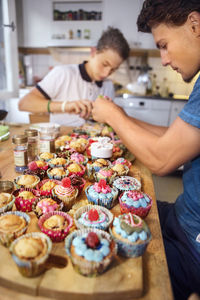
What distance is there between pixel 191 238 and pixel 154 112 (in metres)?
3.11

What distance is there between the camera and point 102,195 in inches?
34.6

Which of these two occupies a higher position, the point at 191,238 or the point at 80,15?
the point at 80,15

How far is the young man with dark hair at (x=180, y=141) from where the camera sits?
82 centimetres

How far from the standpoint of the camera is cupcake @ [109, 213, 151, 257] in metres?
0.64

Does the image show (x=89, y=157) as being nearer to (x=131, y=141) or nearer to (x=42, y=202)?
(x=131, y=141)

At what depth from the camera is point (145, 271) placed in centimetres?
62

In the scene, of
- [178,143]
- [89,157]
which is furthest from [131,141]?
[89,157]

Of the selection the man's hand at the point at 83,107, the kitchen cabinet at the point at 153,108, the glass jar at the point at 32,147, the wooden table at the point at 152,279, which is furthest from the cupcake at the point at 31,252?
the kitchen cabinet at the point at 153,108

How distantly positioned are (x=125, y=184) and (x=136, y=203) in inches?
7.0

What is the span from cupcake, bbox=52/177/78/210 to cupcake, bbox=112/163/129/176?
12.0 inches

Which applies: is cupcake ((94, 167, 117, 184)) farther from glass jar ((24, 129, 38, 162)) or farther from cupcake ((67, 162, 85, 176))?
glass jar ((24, 129, 38, 162))

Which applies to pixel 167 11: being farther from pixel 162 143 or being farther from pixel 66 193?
pixel 66 193

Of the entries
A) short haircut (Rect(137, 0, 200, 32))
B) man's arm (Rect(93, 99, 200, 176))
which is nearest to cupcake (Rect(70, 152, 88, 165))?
man's arm (Rect(93, 99, 200, 176))

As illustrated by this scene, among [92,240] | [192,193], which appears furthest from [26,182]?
[192,193]
